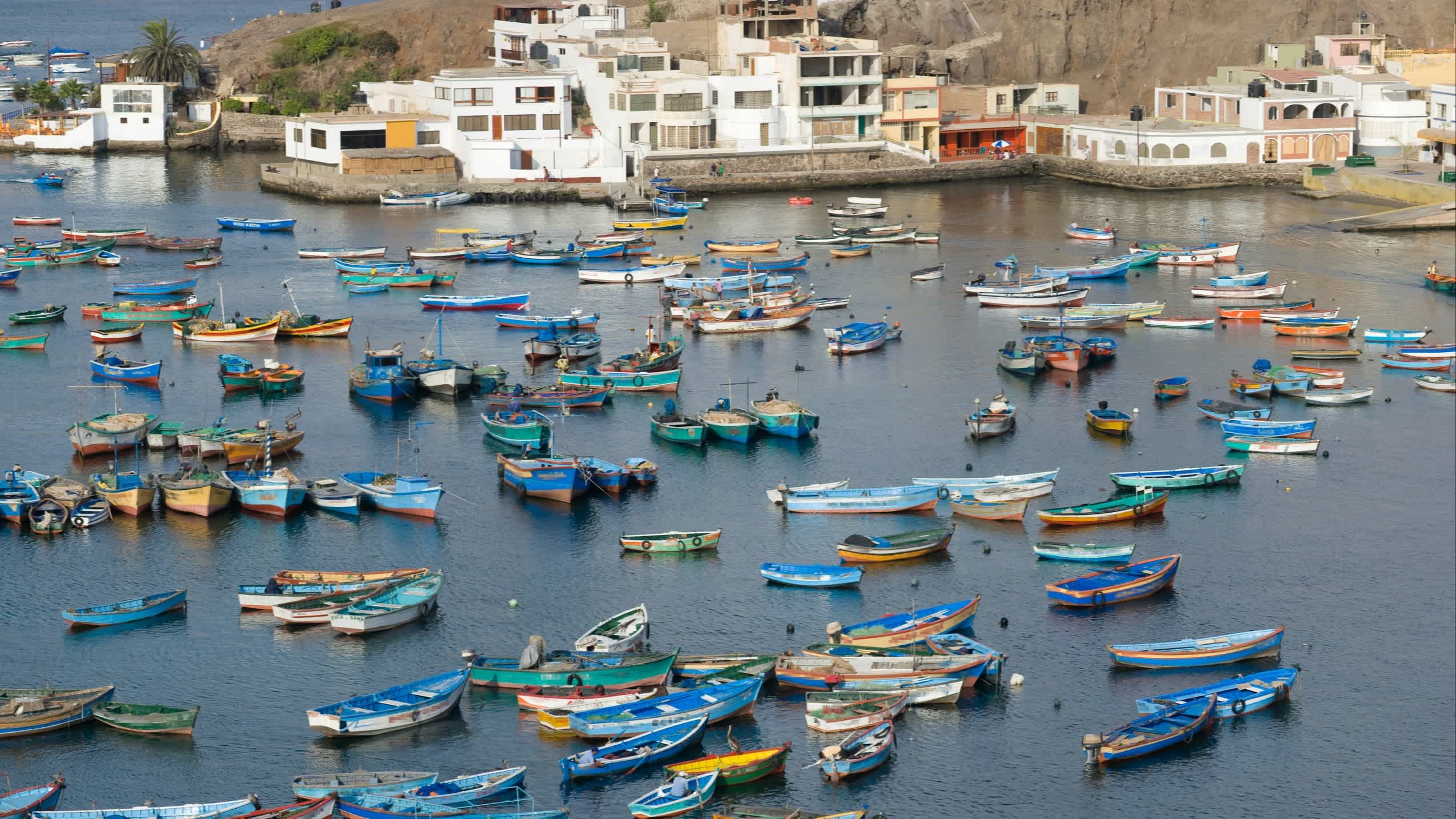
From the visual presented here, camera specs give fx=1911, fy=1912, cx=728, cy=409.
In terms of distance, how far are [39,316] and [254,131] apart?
41.0 metres

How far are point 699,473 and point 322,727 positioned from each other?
14.7 meters

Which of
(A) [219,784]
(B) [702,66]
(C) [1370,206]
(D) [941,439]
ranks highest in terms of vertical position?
(B) [702,66]

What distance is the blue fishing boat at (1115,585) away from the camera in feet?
114

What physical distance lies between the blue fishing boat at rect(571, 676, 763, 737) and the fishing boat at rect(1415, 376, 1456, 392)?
1043 inches

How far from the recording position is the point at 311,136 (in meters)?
82.2

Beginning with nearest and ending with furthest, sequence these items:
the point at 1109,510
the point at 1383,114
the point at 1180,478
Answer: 1. the point at 1109,510
2. the point at 1180,478
3. the point at 1383,114

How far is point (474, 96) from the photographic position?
80.6 m

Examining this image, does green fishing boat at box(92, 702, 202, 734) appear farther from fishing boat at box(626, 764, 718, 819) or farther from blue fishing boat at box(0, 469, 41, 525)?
blue fishing boat at box(0, 469, 41, 525)

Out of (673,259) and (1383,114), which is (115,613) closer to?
(673,259)

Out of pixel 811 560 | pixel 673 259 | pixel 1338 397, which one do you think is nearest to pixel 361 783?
pixel 811 560

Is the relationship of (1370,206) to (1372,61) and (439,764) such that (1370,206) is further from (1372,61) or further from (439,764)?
(439,764)

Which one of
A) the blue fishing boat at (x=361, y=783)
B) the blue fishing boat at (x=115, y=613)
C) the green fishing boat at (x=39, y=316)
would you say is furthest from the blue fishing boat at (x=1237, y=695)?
the green fishing boat at (x=39, y=316)

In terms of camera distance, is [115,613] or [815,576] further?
[815,576]

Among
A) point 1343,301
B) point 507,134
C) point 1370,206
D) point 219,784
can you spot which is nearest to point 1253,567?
point 219,784
